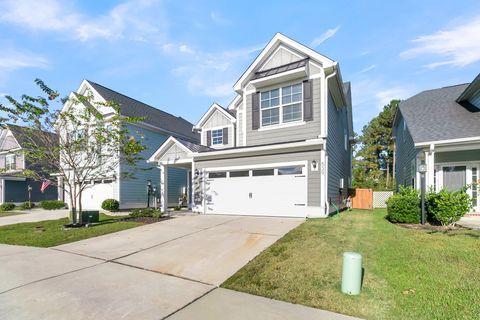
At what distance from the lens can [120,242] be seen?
749cm

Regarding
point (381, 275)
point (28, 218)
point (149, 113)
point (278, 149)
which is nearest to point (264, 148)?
point (278, 149)

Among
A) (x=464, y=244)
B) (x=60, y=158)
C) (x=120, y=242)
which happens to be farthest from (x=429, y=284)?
(x=60, y=158)

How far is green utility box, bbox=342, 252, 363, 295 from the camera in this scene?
12.2 ft

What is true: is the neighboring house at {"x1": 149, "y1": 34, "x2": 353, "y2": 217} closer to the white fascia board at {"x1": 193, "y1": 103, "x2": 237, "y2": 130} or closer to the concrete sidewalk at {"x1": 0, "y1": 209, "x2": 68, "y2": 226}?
the white fascia board at {"x1": 193, "y1": 103, "x2": 237, "y2": 130}

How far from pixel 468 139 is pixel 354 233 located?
6.75 m

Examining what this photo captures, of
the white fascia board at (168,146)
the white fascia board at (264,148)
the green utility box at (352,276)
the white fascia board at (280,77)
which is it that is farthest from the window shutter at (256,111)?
the green utility box at (352,276)

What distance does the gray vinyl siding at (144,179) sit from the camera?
17.4 m

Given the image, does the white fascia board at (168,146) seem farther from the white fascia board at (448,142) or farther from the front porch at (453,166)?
the front porch at (453,166)

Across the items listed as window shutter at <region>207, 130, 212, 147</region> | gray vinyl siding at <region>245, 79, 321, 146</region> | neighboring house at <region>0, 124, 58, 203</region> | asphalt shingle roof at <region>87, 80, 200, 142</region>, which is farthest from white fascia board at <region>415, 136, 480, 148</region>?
neighboring house at <region>0, 124, 58, 203</region>

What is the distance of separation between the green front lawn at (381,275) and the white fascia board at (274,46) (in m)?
7.64

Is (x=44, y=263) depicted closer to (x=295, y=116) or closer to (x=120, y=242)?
(x=120, y=242)

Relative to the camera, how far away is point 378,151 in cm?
3550

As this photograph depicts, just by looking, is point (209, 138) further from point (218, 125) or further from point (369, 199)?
point (369, 199)

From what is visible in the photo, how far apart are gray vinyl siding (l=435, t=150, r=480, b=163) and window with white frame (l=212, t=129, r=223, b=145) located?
11772 mm
